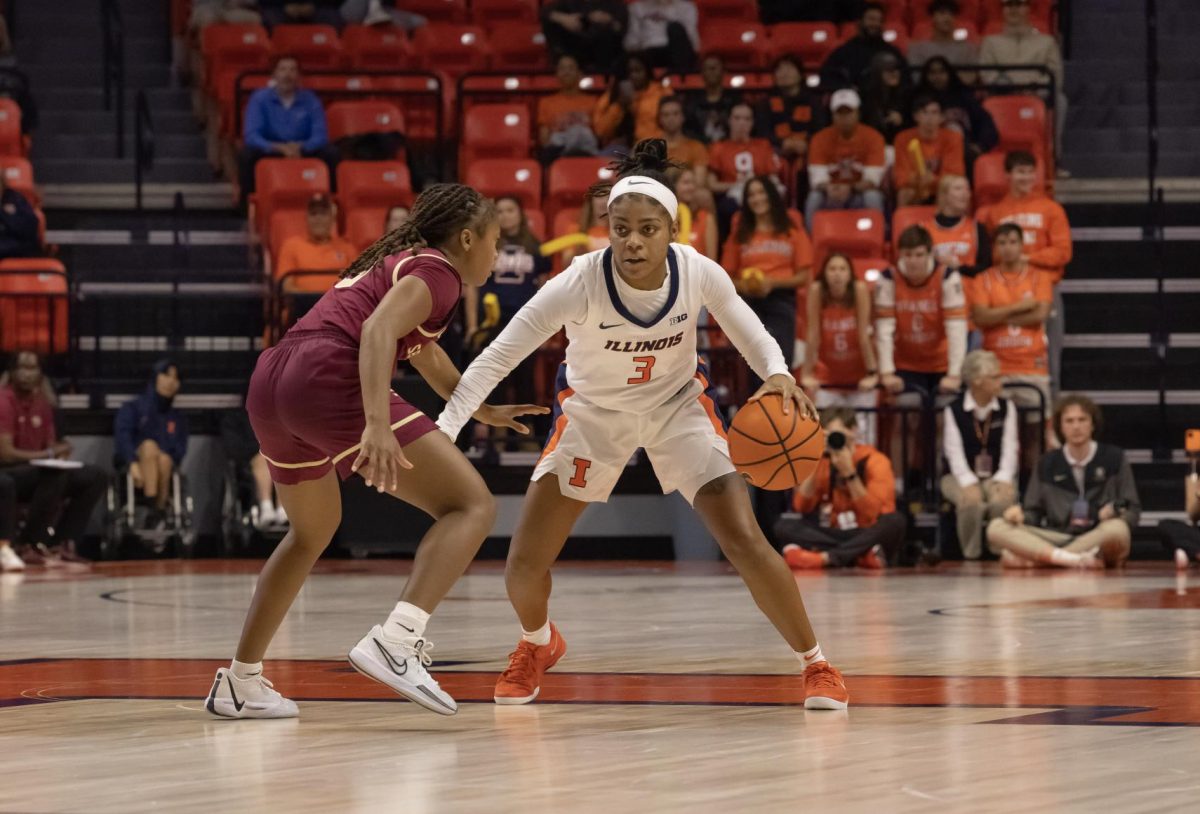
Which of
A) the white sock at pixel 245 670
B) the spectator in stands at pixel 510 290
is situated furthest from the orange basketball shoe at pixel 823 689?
the spectator in stands at pixel 510 290

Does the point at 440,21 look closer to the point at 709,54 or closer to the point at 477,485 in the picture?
the point at 709,54

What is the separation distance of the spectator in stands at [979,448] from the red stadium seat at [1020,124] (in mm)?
3208

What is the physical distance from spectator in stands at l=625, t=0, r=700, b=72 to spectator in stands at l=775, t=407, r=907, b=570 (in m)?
4.70

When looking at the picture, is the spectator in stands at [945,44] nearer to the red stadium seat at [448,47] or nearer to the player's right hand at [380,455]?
the red stadium seat at [448,47]

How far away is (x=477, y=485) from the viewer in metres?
5.70

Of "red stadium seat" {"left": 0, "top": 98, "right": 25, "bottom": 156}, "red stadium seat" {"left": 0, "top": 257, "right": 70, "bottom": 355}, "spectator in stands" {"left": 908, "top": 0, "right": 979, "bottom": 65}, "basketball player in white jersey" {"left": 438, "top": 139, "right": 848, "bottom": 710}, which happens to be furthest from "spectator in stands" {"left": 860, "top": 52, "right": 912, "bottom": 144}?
"basketball player in white jersey" {"left": 438, "top": 139, "right": 848, "bottom": 710}

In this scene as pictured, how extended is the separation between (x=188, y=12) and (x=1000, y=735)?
48.0 feet

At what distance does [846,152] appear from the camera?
15.2 m

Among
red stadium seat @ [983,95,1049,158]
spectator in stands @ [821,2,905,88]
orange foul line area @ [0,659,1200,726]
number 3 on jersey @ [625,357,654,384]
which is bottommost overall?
orange foul line area @ [0,659,1200,726]

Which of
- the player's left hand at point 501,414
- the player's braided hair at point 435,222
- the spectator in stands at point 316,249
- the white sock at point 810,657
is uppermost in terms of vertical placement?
the spectator in stands at point 316,249

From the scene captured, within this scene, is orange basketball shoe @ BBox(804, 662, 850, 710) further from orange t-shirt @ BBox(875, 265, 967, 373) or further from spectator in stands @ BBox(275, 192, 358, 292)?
spectator in stands @ BBox(275, 192, 358, 292)

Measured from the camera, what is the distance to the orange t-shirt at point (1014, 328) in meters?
13.9

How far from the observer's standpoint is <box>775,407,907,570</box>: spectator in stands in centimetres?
1277

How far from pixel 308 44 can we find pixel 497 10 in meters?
1.70
